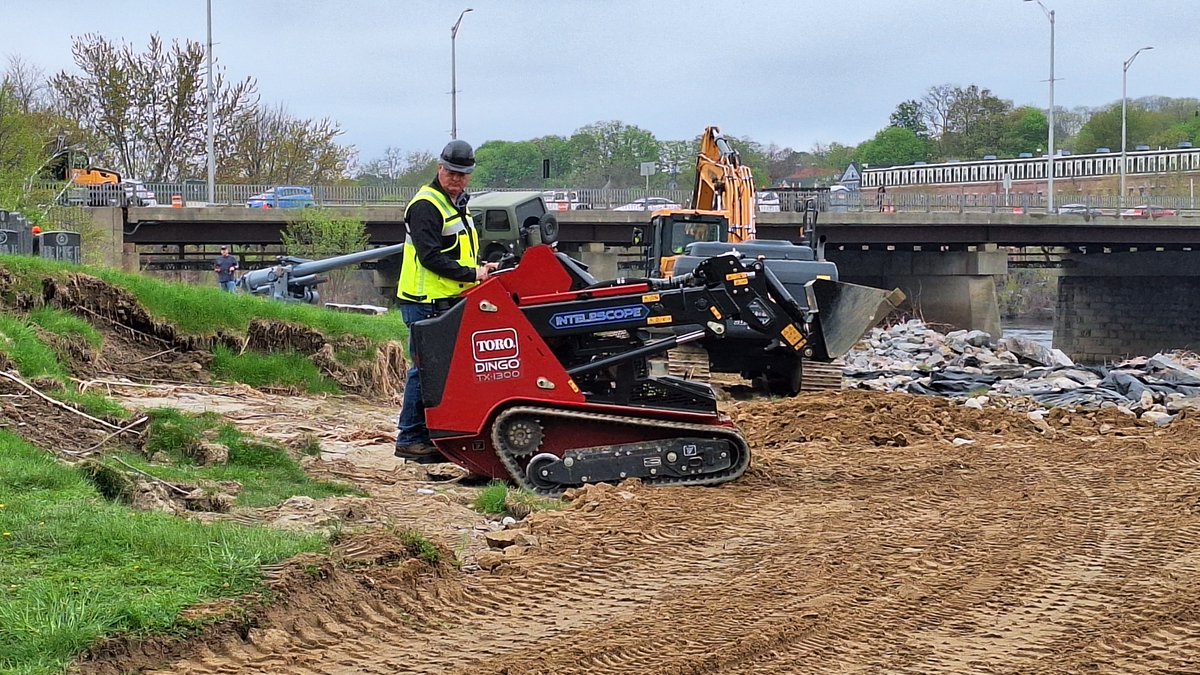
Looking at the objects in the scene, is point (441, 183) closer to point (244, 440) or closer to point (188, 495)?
point (244, 440)

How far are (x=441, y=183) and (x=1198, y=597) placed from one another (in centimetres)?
527

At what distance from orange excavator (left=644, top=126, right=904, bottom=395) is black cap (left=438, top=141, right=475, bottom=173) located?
172 centimetres

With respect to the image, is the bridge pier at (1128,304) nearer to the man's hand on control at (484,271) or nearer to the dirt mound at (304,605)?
the man's hand on control at (484,271)

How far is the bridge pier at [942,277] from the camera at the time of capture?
52.8 m

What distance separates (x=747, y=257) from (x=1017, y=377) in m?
8.96

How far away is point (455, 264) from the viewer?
916 cm

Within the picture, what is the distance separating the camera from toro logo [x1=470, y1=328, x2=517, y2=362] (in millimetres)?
8953

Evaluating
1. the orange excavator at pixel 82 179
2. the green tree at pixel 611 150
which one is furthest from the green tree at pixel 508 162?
the orange excavator at pixel 82 179

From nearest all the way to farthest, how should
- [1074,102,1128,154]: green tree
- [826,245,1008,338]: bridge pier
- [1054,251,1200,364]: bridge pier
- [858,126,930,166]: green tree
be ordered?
[826,245,1008,338]: bridge pier
[1054,251,1200,364]: bridge pier
[1074,102,1128,154]: green tree
[858,126,930,166]: green tree

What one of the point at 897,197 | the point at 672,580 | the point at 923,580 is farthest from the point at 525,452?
the point at 897,197

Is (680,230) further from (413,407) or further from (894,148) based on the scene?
(894,148)

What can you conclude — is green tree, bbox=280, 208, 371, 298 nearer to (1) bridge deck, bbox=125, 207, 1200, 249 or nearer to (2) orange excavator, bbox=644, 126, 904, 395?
(1) bridge deck, bbox=125, 207, 1200, 249

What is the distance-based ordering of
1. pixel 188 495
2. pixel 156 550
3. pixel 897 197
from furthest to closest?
pixel 897 197 → pixel 188 495 → pixel 156 550

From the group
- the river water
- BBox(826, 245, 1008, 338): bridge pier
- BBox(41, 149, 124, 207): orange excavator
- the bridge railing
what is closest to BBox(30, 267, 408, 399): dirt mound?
BBox(41, 149, 124, 207): orange excavator
